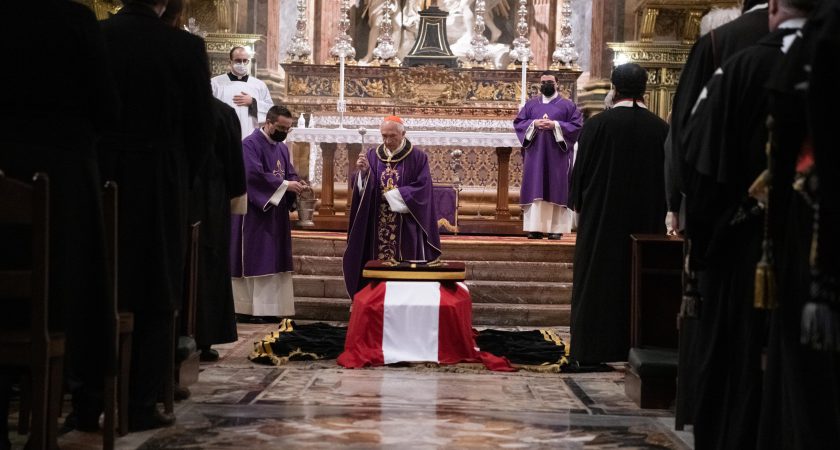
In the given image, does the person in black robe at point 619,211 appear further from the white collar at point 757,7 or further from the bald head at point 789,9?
the bald head at point 789,9

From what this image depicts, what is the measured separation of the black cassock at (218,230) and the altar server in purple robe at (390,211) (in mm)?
2036

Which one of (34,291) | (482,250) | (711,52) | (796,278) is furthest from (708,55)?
(482,250)

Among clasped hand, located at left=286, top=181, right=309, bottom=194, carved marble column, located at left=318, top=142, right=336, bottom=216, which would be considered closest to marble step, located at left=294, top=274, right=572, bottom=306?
clasped hand, located at left=286, top=181, right=309, bottom=194

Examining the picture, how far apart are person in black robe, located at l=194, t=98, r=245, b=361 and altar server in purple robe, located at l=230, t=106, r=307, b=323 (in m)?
2.16

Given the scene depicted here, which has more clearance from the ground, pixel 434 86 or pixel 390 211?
pixel 434 86

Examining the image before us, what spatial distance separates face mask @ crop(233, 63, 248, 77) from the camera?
14.3 m

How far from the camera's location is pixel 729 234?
4195mm

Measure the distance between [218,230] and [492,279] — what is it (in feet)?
13.6

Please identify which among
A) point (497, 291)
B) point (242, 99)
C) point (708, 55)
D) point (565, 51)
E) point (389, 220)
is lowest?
point (497, 291)

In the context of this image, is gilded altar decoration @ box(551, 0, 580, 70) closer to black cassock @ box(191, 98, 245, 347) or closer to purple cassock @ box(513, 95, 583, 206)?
purple cassock @ box(513, 95, 583, 206)

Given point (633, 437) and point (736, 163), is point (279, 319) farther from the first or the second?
point (736, 163)

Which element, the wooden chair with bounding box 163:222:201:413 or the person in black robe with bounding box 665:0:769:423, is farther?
the wooden chair with bounding box 163:222:201:413

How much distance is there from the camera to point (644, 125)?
25.4 feet

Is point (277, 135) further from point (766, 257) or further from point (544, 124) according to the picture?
point (766, 257)
